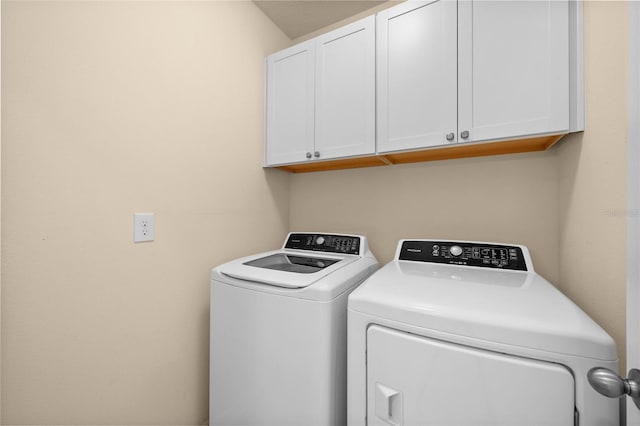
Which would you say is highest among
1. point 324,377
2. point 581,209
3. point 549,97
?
point 549,97

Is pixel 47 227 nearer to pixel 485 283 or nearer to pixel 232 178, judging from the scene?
pixel 232 178

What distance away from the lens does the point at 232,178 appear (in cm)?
Result: 163

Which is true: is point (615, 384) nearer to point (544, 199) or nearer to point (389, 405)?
point (389, 405)

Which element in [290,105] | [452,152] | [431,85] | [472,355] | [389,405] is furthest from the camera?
[290,105]

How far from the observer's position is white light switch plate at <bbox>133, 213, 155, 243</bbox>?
117cm

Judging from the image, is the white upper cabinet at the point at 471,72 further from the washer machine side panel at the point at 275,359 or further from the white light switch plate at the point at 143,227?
the white light switch plate at the point at 143,227

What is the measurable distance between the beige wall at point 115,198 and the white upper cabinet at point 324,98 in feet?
0.81

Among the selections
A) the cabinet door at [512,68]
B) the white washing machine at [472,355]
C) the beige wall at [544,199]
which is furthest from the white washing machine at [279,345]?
the cabinet door at [512,68]

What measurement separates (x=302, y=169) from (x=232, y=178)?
571 mm

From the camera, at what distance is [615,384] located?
48 centimetres

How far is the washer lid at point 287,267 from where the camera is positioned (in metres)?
1.11

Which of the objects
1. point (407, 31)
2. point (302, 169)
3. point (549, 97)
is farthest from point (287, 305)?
point (407, 31)

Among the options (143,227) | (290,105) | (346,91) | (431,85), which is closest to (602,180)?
(431,85)

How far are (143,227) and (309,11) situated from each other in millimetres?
1735
